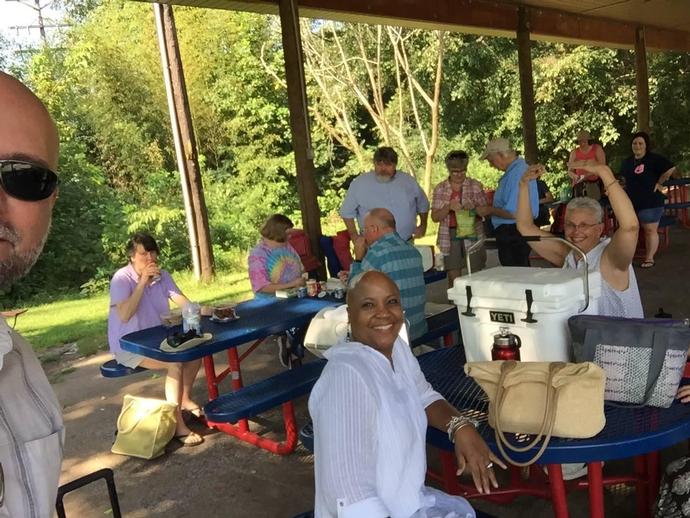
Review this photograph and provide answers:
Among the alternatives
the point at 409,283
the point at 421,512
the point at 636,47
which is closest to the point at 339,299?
the point at 409,283

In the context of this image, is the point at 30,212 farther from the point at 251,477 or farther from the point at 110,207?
the point at 110,207

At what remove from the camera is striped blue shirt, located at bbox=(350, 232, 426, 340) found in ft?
11.6

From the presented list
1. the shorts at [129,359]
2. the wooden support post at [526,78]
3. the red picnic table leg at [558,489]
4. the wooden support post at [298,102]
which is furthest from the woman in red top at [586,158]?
the red picnic table leg at [558,489]

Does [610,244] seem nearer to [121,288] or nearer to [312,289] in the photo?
[312,289]

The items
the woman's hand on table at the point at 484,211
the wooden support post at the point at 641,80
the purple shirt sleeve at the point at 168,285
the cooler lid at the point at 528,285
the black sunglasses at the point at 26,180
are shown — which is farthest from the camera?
the wooden support post at the point at 641,80

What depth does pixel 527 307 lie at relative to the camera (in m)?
2.04

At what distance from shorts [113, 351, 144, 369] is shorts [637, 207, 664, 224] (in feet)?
18.4

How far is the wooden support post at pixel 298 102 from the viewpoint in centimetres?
516

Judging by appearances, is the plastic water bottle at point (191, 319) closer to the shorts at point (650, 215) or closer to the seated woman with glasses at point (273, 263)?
the seated woman with glasses at point (273, 263)

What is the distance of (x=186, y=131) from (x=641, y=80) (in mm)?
7602

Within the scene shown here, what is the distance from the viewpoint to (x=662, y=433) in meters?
1.69

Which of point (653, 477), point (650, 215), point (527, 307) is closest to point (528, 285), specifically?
point (527, 307)

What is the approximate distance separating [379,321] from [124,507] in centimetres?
209

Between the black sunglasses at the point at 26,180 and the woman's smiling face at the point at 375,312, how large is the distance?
118cm
